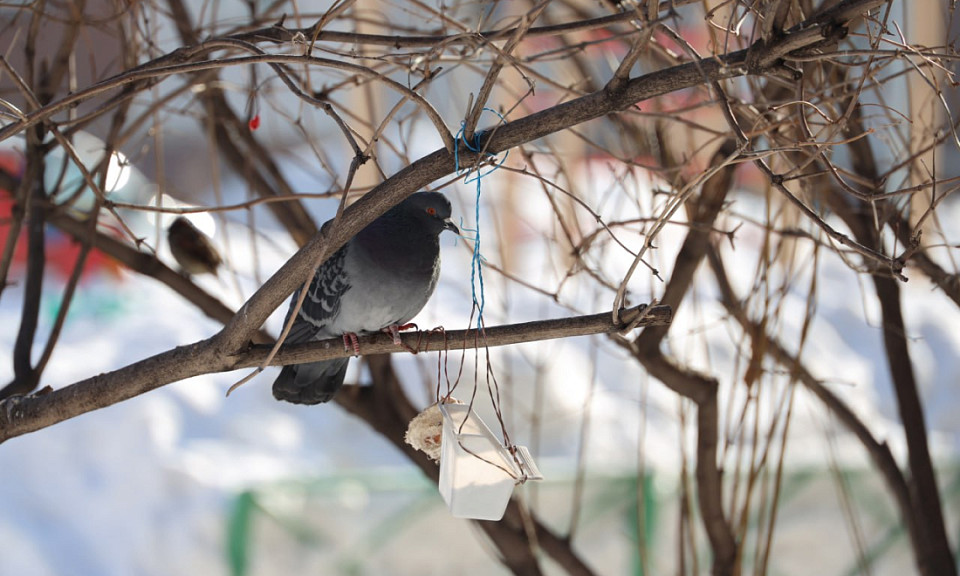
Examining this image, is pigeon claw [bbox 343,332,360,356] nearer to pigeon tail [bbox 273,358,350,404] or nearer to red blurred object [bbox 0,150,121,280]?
pigeon tail [bbox 273,358,350,404]

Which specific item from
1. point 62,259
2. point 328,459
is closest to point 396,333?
point 328,459

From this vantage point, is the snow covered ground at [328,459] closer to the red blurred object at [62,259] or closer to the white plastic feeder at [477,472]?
the red blurred object at [62,259]

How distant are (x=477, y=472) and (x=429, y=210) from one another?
0.70m

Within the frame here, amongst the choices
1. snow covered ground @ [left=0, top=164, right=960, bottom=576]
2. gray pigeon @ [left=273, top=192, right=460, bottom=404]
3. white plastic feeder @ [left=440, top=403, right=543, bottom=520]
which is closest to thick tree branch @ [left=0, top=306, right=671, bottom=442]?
white plastic feeder @ [left=440, top=403, right=543, bottom=520]

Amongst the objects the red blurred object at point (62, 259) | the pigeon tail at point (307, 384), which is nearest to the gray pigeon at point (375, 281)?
the pigeon tail at point (307, 384)

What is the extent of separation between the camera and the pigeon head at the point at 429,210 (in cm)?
170

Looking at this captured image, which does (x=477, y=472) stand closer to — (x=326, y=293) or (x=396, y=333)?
(x=396, y=333)

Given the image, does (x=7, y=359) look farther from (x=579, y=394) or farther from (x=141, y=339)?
(x=579, y=394)

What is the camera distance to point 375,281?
1722mm

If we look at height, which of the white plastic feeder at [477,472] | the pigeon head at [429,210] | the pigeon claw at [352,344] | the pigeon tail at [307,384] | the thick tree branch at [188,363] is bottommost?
the white plastic feeder at [477,472]

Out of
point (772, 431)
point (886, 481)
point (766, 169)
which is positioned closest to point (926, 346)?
point (886, 481)

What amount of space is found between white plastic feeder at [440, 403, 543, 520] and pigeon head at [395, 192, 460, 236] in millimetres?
575

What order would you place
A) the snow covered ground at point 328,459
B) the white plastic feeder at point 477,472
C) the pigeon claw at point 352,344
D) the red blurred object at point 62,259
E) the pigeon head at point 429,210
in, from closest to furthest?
the white plastic feeder at point 477,472, the pigeon claw at point 352,344, the pigeon head at point 429,210, the snow covered ground at point 328,459, the red blurred object at point 62,259

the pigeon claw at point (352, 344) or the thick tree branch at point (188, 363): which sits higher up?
the pigeon claw at point (352, 344)
